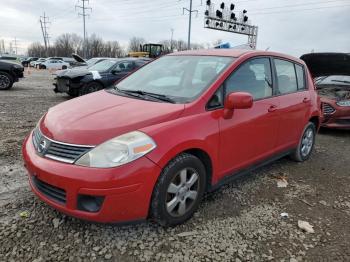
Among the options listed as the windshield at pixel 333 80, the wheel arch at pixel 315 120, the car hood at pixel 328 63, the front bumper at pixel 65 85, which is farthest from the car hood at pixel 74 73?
the wheel arch at pixel 315 120

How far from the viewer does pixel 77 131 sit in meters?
2.69

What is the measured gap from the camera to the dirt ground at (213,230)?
2670mm

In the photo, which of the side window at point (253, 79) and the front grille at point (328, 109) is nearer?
the side window at point (253, 79)

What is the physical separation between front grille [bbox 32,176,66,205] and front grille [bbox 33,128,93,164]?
236mm

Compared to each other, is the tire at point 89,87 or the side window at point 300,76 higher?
the side window at point 300,76

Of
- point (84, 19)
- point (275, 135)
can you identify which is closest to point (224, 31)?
point (84, 19)

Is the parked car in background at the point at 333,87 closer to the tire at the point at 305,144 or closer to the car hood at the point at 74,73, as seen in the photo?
the tire at the point at 305,144

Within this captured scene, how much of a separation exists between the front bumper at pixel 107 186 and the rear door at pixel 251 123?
0.99 m

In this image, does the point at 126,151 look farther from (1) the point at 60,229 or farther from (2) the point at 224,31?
(2) the point at 224,31

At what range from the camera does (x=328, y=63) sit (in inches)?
288

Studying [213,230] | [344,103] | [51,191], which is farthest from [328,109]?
[51,191]

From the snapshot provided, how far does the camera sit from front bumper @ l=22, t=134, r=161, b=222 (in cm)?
245

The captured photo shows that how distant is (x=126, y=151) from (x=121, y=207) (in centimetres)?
44

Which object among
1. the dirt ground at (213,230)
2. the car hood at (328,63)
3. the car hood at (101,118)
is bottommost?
the dirt ground at (213,230)
